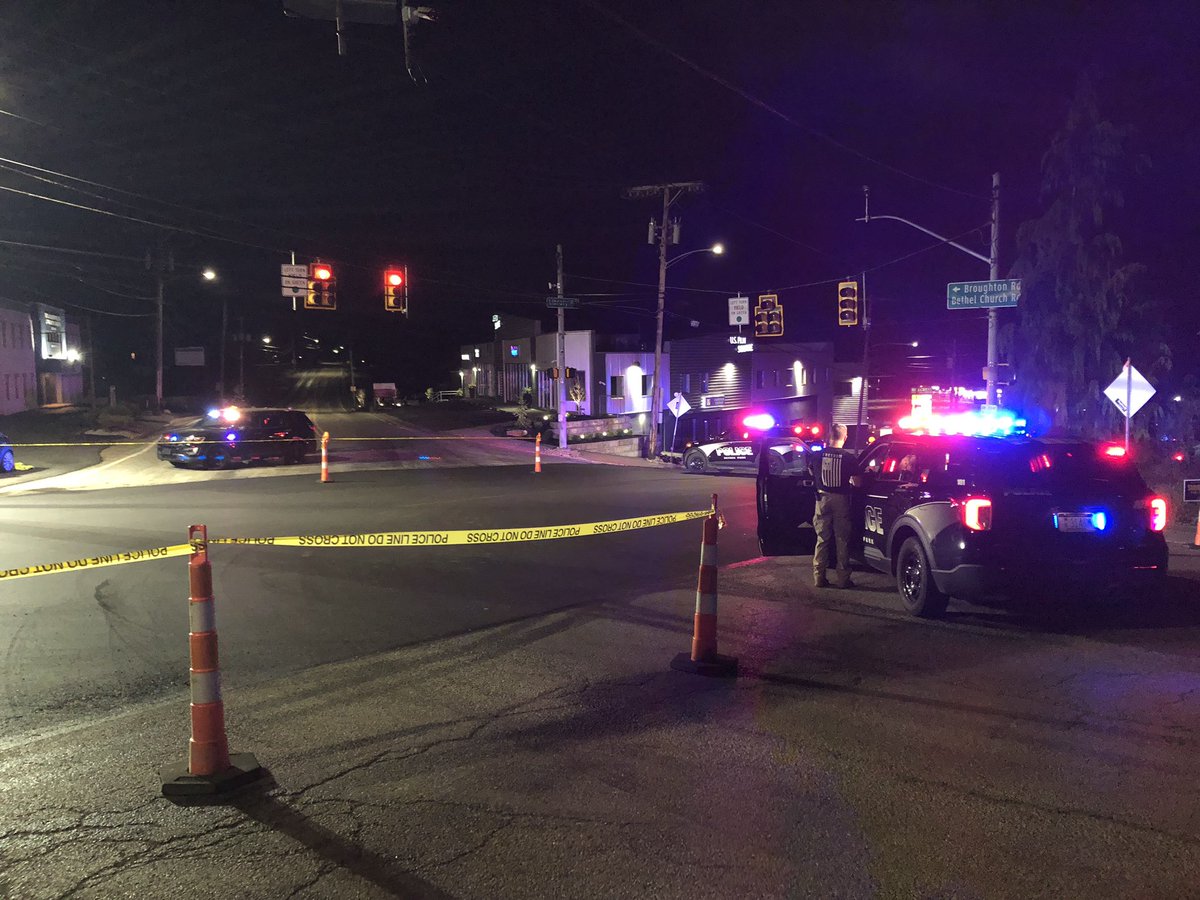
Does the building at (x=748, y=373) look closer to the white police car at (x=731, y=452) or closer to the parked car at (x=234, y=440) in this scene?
the white police car at (x=731, y=452)

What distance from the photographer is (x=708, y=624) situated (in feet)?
20.1

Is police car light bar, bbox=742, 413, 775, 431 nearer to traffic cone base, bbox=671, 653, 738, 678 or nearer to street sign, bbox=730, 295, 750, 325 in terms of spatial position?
street sign, bbox=730, 295, 750, 325

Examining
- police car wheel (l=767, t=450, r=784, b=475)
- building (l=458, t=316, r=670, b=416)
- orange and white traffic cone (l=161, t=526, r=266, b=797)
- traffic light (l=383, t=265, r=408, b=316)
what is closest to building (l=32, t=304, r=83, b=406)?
building (l=458, t=316, r=670, b=416)

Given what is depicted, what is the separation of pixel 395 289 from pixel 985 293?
1539cm

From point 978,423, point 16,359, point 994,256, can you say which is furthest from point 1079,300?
point 16,359

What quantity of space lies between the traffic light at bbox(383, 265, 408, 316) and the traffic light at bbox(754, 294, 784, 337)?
10513mm

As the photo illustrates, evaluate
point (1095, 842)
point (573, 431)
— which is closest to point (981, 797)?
point (1095, 842)

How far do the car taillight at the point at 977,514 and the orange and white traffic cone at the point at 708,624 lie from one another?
2407 millimetres

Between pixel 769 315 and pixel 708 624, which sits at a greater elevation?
pixel 769 315

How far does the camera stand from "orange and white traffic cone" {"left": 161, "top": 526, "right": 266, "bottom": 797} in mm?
4195

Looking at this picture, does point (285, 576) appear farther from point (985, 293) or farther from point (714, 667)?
point (985, 293)

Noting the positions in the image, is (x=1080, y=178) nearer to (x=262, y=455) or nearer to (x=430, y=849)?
(x=262, y=455)

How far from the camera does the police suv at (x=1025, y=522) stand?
7.07m

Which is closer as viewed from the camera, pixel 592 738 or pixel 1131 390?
pixel 592 738
